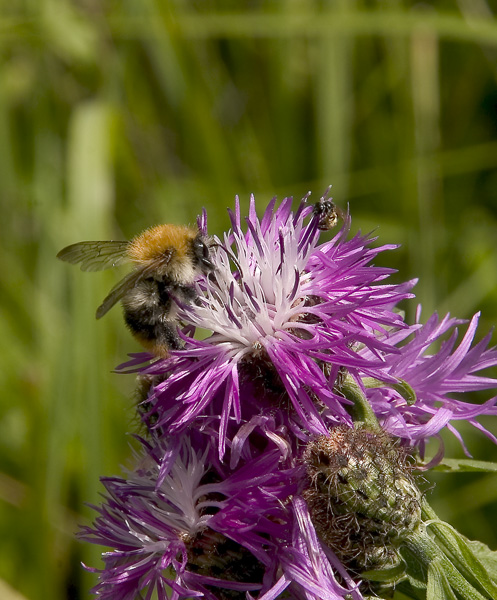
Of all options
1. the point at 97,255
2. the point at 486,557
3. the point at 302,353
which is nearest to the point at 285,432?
the point at 302,353

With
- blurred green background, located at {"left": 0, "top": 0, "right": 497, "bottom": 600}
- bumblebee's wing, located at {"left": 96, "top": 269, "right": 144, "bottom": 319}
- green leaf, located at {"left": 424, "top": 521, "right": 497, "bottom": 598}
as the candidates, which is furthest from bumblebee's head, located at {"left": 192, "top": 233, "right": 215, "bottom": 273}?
blurred green background, located at {"left": 0, "top": 0, "right": 497, "bottom": 600}

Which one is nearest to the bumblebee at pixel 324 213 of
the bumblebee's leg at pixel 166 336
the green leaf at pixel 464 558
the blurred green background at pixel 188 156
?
the bumblebee's leg at pixel 166 336

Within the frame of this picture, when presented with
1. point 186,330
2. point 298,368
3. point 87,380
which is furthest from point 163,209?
point 298,368

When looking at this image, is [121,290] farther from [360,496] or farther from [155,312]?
[360,496]

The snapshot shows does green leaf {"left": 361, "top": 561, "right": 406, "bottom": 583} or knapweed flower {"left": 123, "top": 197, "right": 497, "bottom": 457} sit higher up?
knapweed flower {"left": 123, "top": 197, "right": 497, "bottom": 457}

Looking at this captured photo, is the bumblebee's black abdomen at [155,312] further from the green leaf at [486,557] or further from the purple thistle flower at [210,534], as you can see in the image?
the green leaf at [486,557]

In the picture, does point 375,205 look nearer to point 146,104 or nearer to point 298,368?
point 146,104

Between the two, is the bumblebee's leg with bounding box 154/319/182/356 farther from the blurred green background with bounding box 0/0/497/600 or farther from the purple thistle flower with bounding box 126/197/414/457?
the blurred green background with bounding box 0/0/497/600
